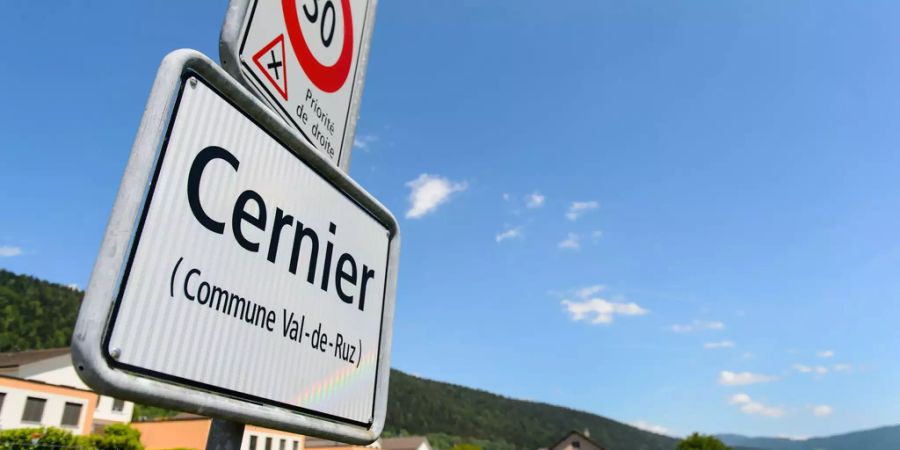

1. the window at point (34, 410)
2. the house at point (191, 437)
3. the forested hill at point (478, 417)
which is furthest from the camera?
the forested hill at point (478, 417)

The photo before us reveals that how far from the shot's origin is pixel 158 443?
1772 inches

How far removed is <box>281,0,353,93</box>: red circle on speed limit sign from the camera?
5.64 feet

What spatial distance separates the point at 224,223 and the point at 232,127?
239mm

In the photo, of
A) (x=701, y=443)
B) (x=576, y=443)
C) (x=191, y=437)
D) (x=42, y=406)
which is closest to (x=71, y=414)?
(x=42, y=406)

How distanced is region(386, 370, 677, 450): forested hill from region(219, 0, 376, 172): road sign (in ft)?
490

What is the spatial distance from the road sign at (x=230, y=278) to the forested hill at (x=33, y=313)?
365 ft

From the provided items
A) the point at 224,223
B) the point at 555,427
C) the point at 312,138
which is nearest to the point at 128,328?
the point at 224,223

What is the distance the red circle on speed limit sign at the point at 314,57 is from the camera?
1.72m

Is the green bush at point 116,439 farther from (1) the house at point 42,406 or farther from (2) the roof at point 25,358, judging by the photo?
(2) the roof at point 25,358

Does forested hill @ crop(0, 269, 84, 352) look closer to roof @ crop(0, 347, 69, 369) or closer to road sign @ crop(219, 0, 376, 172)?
roof @ crop(0, 347, 69, 369)

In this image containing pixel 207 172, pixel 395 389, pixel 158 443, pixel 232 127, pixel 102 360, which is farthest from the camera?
pixel 395 389

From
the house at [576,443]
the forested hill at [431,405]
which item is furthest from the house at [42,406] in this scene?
the forested hill at [431,405]

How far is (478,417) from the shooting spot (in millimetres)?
175500

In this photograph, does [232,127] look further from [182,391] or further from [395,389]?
[395,389]
